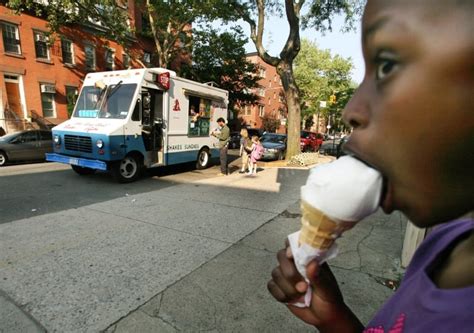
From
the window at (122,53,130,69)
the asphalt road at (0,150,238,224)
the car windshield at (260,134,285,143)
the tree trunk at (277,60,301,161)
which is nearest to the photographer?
the asphalt road at (0,150,238,224)

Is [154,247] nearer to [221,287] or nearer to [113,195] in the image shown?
[221,287]

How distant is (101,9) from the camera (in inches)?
685

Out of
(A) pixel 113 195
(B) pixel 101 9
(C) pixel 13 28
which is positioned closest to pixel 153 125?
(A) pixel 113 195

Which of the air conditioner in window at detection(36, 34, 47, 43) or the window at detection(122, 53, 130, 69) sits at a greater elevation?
the air conditioner in window at detection(36, 34, 47, 43)

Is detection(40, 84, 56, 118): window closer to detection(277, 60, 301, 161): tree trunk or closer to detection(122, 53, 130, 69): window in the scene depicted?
detection(122, 53, 130, 69): window

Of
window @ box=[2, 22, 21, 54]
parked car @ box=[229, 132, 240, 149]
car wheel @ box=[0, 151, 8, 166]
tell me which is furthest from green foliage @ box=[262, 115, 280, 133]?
car wheel @ box=[0, 151, 8, 166]

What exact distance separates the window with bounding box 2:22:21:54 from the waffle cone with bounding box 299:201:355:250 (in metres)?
22.6

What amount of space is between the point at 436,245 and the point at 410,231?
9.57 ft

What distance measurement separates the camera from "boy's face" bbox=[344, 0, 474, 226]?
1.57 ft

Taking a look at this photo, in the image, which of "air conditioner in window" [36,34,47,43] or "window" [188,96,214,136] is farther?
"air conditioner in window" [36,34,47,43]

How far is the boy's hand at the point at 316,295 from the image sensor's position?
0.77 metres

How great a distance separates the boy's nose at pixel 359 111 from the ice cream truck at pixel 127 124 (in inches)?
293

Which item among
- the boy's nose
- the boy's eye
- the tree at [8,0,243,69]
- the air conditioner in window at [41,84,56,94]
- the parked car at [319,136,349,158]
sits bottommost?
the parked car at [319,136,349,158]

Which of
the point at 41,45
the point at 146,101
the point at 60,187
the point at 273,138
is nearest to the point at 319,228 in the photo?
the point at 60,187
